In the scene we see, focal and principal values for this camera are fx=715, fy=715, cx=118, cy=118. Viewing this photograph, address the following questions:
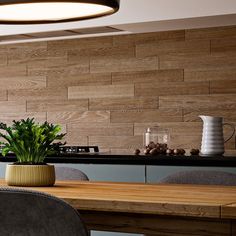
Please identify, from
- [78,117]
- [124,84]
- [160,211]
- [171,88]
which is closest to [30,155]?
[160,211]

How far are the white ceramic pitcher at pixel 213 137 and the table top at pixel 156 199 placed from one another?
A: 1.61m

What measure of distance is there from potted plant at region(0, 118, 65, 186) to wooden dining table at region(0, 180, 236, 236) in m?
0.35

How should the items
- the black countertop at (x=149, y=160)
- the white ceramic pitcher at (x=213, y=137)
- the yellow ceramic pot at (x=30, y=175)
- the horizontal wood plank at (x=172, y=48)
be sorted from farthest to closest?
the horizontal wood plank at (x=172, y=48) < the white ceramic pitcher at (x=213, y=137) < the black countertop at (x=149, y=160) < the yellow ceramic pot at (x=30, y=175)

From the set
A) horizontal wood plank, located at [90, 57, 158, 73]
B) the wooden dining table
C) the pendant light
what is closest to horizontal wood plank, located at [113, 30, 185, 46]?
horizontal wood plank, located at [90, 57, 158, 73]

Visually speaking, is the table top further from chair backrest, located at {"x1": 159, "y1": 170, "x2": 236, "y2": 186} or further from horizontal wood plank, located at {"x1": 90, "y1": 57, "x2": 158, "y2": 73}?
horizontal wood plank, located at {"x1": 90, "y1": 57, "x2": 158, "y2": 73}

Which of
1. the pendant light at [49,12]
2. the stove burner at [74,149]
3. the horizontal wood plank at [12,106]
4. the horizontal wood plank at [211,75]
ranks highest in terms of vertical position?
the pendant light at [49,12]

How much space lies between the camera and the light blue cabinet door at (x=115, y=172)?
4.05 m

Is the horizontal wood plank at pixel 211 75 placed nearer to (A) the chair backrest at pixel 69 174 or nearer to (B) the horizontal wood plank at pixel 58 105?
(B) the horizontal wood plank at pixel 58 105

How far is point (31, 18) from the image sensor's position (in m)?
2.95

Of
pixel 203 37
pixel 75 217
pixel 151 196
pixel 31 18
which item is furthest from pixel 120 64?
pixel 75 217

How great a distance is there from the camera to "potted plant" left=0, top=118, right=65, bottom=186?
2793 mm

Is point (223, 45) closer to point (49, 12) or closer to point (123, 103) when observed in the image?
point (123, 103)

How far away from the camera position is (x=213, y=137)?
437 centimetres

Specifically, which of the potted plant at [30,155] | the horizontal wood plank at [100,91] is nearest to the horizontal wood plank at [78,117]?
the horizontal wood plank at [100,91]
